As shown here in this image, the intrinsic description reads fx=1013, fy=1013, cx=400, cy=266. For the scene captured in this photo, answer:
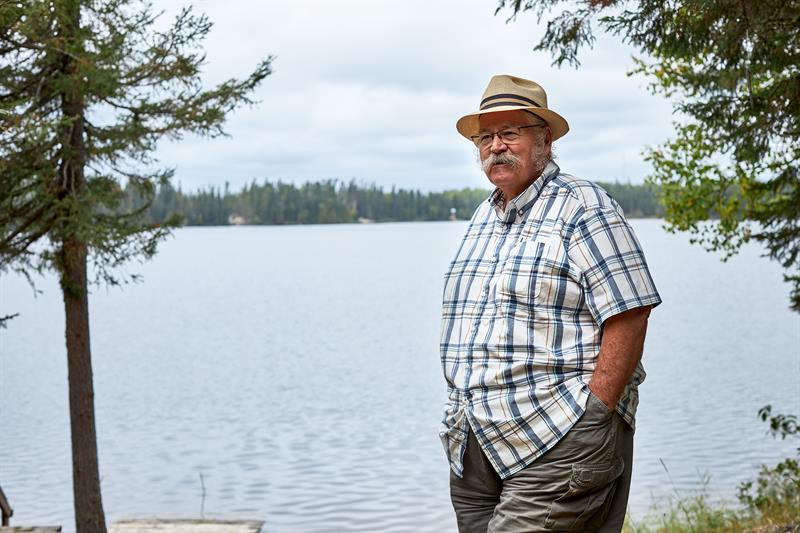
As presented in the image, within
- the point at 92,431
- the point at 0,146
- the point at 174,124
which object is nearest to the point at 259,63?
the point at 174,124

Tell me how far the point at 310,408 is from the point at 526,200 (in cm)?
1911

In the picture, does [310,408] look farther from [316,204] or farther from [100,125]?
[316,204]

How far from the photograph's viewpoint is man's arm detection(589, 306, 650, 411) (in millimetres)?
2857

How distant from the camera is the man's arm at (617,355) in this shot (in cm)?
286

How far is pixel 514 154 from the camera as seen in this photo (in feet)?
10.4

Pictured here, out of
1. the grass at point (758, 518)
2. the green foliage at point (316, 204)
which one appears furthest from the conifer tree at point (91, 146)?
the green foliage at point (316, 204)

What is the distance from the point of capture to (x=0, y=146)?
8156 mm

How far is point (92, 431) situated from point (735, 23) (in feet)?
25.9

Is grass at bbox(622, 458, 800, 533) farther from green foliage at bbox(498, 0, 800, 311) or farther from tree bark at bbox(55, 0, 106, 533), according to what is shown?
tree bark at bbox(55, 0, 106, 533)

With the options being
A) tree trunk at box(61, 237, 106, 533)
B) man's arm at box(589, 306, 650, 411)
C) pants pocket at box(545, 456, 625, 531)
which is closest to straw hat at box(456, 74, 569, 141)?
man's arm at box(589, 306, 650, 411)

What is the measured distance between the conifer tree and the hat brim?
6.45 meters

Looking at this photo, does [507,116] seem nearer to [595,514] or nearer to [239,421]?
[595,514]

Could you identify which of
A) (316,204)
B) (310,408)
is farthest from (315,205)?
(310,408)

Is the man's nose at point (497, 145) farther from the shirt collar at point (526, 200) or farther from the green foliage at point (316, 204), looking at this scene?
the green foliage at point (316, 204)
